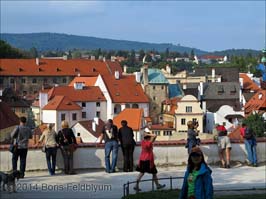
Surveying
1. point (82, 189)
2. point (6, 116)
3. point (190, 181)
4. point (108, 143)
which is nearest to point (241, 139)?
point (108, 143)

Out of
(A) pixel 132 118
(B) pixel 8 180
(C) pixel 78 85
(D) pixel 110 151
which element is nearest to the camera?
(B) pixel 8 180

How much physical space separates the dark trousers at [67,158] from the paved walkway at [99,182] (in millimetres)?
230

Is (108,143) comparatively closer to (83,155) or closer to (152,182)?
(83,155)

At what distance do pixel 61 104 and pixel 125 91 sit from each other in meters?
12.6

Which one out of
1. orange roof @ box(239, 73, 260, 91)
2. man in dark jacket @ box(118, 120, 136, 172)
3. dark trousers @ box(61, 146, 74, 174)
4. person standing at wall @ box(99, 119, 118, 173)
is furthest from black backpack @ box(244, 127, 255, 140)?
orange roof @ box(239, 73, 260, 91)

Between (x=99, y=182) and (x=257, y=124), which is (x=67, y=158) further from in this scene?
(x=257, y=124)

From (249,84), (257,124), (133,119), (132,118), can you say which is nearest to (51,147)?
(257,124)

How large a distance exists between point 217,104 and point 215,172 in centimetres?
7458

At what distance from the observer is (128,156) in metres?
14.6

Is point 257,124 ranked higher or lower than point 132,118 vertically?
lower

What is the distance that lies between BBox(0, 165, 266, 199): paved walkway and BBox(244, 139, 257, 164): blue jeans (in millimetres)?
274

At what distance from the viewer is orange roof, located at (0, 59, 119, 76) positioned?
127812 mm

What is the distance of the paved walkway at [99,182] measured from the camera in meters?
11.7

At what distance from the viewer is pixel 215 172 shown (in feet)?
47.4
